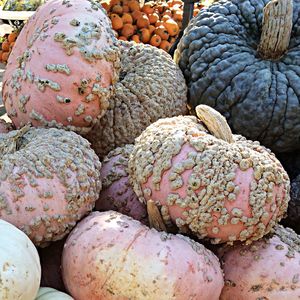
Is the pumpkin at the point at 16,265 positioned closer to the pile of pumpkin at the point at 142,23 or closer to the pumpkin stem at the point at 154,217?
the pumpkin stem at the point at 154,217

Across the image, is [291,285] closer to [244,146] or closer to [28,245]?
[244,146]

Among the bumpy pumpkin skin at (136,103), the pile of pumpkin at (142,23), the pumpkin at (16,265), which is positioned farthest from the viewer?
the pile of pumpkin at (142,23)

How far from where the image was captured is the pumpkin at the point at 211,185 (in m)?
1.00

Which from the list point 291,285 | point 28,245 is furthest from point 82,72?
point 291,285

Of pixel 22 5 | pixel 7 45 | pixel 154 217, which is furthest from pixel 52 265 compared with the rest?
pixel 22 5

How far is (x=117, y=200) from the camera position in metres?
1.21

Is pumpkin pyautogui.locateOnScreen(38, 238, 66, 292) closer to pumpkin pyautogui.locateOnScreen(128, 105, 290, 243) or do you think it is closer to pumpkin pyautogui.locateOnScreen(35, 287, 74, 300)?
pumpkin pyautogui.locateOnScreen(35, 287, 74, 300)

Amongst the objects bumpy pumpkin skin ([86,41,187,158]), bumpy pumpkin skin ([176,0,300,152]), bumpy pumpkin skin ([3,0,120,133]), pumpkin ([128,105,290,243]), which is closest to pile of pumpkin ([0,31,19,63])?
bumpy pumpkin skin ([176,0,300,152])

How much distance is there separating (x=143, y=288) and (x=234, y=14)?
3.62 feet

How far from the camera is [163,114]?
1.52 metres

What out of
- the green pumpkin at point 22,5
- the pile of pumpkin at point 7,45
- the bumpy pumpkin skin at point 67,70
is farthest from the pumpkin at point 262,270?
the green pumpkin at point 22,5

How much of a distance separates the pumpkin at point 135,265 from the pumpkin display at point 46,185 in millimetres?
56

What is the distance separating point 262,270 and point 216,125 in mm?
322

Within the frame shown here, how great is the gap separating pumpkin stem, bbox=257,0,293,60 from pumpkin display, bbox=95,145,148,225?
636mm
